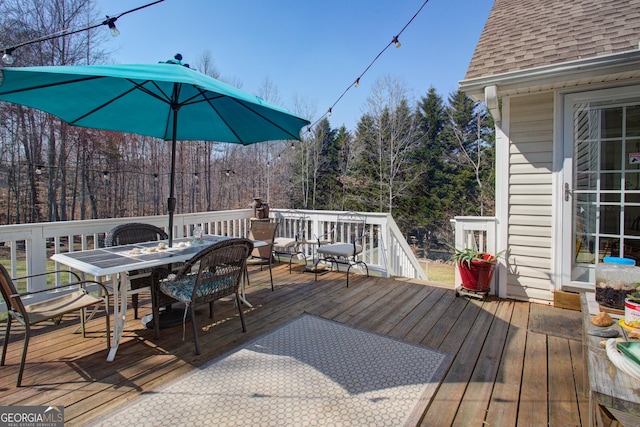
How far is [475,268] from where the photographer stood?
12.2ft

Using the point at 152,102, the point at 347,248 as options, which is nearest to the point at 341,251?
the point at 347,248

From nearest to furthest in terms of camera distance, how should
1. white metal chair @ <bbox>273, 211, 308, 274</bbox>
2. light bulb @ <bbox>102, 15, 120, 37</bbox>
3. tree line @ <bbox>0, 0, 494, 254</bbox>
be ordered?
1. light bulb @ <bbox>102, 15, 120, 37</bbox>
2. white metal chair @ <bbox>273, 211, 308, 274</bbox>
3. tree line @ <bbox>0, 0, 494, 254</bbox>

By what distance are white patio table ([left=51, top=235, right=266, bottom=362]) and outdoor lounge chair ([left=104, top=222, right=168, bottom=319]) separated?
0.25 meters

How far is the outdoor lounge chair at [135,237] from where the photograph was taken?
3.16m

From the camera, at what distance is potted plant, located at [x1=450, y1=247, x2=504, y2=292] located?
3.69 m

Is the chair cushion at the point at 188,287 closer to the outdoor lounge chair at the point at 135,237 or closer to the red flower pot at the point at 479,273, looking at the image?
the outdoor lounge chair at the point at 135,237

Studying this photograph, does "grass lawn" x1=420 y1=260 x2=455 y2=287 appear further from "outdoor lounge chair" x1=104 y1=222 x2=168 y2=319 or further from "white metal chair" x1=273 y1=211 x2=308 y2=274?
"outdoor lounge chair" x1=104 y1=222 x2=168 y2=319

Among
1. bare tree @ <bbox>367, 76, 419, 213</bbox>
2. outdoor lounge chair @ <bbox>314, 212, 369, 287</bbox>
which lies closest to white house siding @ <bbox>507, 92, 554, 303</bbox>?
outdoor lounge chair @ <bbox>314, 212, 369, 287</bbox>

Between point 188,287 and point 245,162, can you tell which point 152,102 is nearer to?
point 188,287

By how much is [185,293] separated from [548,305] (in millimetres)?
3826

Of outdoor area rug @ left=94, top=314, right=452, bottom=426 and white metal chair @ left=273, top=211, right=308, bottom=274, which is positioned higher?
white metal chair @ left=273, top=211, right=308, bottom=274

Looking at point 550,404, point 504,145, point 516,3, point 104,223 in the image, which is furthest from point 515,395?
point 516,3

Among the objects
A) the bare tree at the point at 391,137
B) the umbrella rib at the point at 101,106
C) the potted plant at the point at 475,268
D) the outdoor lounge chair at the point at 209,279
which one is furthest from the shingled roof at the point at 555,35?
the bare tree at the point at 391,137

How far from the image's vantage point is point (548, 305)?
138 inches
